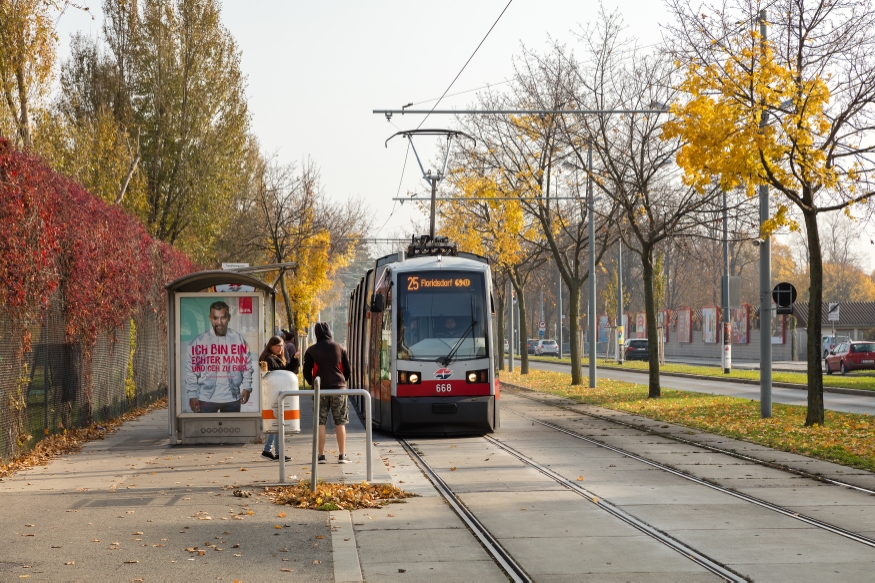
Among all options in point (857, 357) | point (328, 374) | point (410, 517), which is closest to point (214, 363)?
point (328, 374)

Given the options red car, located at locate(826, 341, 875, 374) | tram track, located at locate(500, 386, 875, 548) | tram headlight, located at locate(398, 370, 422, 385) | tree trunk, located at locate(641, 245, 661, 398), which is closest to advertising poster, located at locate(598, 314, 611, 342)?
red car, located at locate(826, 341, 875, 374)

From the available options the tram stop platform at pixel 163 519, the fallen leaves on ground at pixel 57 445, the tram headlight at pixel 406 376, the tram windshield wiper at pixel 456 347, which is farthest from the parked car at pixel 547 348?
the tram stop platform at pixel 163 519

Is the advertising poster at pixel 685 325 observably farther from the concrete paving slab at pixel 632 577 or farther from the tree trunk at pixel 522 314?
the concrete paving slab at pixel 632 577

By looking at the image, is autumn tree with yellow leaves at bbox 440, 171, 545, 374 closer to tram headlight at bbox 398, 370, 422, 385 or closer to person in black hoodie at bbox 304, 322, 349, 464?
tram headlight at bbox 398, 370, 422, 385

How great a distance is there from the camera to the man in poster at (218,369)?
16.8 m

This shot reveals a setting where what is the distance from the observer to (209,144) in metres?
35.0

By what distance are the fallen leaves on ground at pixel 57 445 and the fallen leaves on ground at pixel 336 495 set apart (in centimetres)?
373

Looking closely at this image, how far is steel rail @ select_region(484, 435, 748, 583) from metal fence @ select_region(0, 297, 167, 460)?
6600mm

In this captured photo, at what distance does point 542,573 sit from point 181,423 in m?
10.3

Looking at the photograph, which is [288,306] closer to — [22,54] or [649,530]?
[22,54]

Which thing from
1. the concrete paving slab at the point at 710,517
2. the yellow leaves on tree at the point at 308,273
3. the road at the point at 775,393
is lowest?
the road at the point at 775,393

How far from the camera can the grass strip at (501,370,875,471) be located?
1556 cm

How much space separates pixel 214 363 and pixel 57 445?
2534mm

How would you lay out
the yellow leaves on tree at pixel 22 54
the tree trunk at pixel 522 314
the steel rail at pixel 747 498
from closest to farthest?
the steel rail at pixel 747 498 < the yellow leaves on tree at pixel 22 54 < the tree trunk at pixel 522 314
